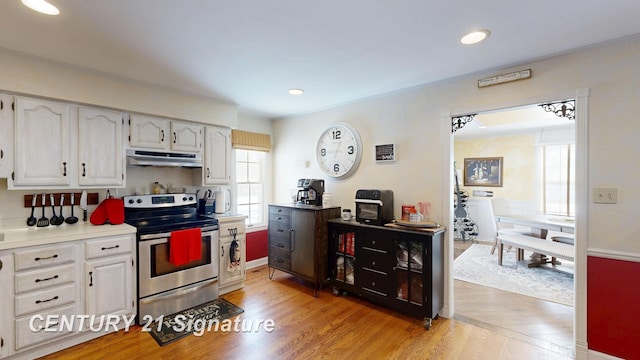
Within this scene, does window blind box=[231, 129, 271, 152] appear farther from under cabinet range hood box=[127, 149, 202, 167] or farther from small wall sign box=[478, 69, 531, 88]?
small wall sign box=[478, 69, 531, 88]

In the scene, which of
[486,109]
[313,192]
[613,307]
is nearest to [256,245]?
[313,192]

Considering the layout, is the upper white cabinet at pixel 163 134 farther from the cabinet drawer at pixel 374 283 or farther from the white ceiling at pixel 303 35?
the cabinet drawer at pixel 374 283

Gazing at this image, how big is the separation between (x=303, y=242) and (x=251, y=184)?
1.58 metres

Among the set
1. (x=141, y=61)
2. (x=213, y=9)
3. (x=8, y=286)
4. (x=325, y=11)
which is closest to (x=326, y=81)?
(x=325, y=11)

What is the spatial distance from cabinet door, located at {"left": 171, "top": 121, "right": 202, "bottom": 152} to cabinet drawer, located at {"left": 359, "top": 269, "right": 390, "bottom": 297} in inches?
99.6

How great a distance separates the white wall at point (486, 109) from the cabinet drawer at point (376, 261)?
586 millimetres

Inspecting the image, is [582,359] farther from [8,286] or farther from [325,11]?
[8,286]

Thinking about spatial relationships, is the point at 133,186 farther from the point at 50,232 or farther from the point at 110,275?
the point at 110,275

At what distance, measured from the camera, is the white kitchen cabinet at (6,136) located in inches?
89.0

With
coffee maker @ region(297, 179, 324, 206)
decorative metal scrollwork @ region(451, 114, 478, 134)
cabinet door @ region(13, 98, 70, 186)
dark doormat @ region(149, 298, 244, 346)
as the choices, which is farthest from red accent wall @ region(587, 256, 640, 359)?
cabinet door @ region(13, 98, 70, 186)

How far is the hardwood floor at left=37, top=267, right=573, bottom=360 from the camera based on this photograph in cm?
223

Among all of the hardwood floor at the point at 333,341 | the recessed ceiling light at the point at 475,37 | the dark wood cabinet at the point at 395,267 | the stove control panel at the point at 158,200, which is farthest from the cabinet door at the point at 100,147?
the recessed ceiling light at the point at 475,37

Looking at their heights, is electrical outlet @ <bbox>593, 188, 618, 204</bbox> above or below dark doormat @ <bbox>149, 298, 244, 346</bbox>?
above

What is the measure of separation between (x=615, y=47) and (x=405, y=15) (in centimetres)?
171
